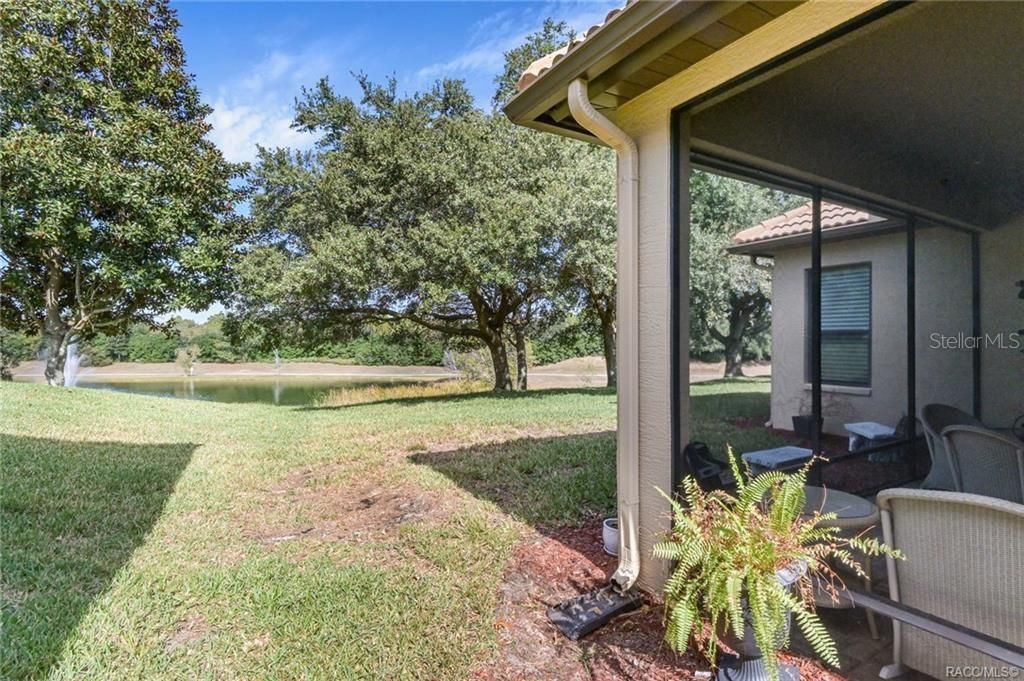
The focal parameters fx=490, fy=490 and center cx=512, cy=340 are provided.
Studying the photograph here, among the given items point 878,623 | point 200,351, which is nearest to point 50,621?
point 878,623

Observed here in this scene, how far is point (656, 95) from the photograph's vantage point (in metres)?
2.37

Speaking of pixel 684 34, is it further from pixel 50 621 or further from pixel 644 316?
pixel 50 621

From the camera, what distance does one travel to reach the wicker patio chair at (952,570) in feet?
5.04

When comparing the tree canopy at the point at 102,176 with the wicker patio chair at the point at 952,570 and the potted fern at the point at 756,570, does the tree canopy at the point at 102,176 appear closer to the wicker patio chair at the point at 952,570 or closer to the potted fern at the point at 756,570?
the potted fern at the point at 756,570

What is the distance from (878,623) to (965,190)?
2620 millimetres

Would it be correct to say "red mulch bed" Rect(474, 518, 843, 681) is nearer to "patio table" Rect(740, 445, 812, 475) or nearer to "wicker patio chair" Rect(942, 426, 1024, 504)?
"patio table" Rect(740, 445, 812, 475)

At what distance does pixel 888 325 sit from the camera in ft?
9.17

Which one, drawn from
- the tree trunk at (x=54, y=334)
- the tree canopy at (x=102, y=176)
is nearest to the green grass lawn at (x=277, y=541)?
the tree canopy at (x=102, y=176)

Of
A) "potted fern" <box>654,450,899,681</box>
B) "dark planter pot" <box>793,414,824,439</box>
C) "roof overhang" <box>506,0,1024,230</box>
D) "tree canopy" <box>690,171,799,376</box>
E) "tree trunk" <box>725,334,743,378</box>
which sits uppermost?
"roof overhang" <box>506,0,1024,230</box>
